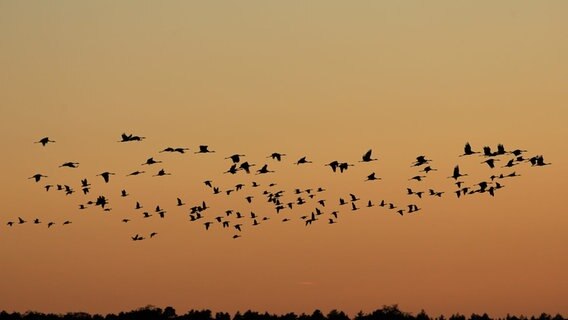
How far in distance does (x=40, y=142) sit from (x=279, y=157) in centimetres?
1840

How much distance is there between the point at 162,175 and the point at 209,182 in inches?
253

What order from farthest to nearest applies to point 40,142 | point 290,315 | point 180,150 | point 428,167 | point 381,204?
point 290,315, point 381,204, point 428,167, point 180,150, point 40,142

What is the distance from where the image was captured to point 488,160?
9800cm

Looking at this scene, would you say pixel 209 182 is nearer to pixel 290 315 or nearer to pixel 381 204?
pixel 381 204

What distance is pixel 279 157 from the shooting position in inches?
3991

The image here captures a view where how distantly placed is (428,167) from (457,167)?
5.37 m

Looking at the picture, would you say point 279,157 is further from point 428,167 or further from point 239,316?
point 239,316

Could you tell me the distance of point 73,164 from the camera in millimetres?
102438

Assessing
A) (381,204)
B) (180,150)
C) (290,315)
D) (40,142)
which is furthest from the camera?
(290,315)

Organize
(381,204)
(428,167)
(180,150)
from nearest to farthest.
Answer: (180,150)
(428,167)
(381,204)

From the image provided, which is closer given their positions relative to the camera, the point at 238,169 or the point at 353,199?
the point at 238,169


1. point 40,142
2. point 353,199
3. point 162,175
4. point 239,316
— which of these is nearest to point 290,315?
point 239,316

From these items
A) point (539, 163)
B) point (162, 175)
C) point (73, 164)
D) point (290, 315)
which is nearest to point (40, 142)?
point (73, 164)

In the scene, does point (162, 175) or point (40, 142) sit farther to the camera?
point (162, 175)
